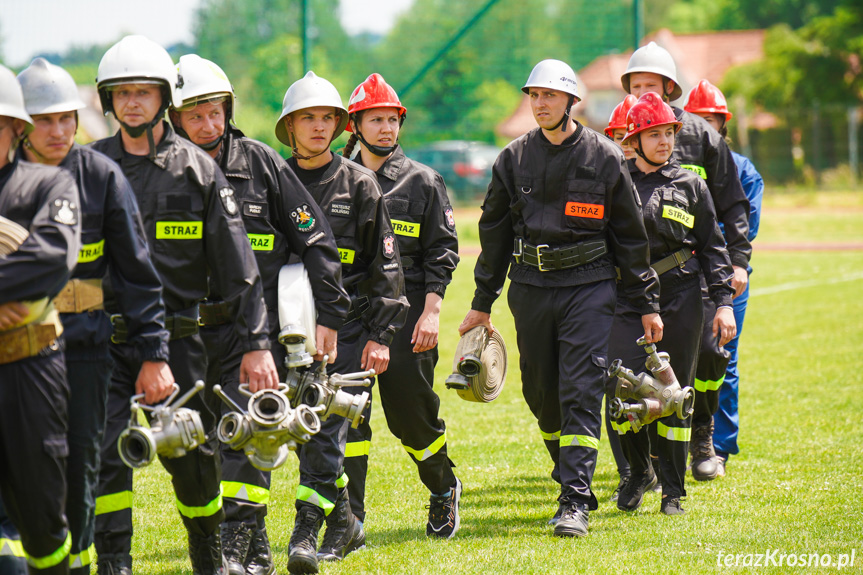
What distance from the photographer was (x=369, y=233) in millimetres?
5777

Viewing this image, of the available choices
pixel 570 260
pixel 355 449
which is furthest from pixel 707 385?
pixel 355 449

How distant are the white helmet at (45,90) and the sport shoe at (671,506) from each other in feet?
13.5

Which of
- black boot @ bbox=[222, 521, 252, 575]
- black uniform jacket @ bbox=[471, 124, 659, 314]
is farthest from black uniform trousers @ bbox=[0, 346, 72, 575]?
black uniform jacket @ bbox=[471, 124, 659, 314]

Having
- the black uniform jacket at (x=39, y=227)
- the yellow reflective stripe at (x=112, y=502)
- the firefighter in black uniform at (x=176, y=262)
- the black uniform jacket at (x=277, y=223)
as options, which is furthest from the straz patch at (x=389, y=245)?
the black uniform jacket at (x=39, y=227)

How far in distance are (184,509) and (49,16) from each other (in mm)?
16953

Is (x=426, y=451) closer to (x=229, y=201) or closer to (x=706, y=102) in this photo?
(x=229, y=201)

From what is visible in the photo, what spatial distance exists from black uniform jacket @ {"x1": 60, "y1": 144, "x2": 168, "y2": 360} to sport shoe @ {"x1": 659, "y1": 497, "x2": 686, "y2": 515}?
11.3 ft

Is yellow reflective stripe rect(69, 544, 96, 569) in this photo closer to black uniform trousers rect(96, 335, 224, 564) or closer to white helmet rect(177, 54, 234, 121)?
black uniform trousers rect(96, 335, 224, 564)

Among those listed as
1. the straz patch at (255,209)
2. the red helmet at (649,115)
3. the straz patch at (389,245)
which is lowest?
the straz patch at (389,245)

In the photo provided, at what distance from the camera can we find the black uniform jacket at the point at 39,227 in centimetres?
378

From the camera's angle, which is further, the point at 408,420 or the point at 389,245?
the point at 408,420

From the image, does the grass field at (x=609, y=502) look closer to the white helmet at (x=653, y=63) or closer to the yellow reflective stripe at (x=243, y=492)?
the yellow reflective stripe at (x=243, y=492)

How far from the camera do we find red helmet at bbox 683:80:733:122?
815 centimetres

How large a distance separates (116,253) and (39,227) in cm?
47
